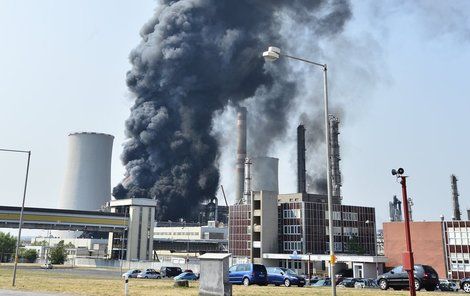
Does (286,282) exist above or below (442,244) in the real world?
below

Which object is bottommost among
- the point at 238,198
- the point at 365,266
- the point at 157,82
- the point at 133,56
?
the point at 365,266

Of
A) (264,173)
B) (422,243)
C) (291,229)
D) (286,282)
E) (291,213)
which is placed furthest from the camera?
(264,173)

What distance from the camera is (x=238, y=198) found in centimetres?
14612

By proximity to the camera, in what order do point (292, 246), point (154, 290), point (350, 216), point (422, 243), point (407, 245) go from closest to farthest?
point (407, 245)
point (154, 290)
point (422, 243)
point (292, 246)
point (350, 216)

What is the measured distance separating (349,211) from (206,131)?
65.8 metres

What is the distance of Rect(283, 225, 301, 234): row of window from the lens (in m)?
98.2

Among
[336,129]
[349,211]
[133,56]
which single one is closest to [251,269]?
[349,211]

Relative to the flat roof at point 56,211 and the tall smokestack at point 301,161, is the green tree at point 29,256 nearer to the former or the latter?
the flat roof at point 56,211

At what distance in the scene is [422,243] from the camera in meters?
71.2

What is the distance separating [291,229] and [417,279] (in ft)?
235

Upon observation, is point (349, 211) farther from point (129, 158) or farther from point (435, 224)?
point (129, 158)

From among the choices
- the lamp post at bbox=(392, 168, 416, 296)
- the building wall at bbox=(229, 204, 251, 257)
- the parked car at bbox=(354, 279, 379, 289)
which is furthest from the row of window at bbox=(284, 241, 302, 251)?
the lamp post at bbox=(392, 168, 416, 296)

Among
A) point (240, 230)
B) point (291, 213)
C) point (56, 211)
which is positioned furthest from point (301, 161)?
point (56, 211)

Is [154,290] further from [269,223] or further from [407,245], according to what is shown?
[269,223]
